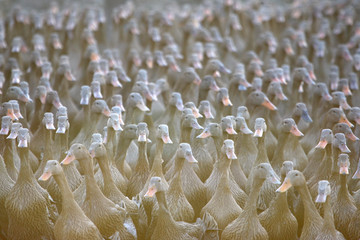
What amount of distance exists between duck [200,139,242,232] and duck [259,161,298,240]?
297mm

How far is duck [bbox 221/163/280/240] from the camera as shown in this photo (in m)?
5.63

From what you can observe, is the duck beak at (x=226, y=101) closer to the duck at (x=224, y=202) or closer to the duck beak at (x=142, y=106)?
the duck beak at (x=142, y=106)

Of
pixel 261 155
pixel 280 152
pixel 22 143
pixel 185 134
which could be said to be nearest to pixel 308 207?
pixel 261 155

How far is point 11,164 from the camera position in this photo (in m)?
6.52

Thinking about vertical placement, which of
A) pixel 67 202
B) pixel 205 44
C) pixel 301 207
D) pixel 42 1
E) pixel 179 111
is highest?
pixel 42 1

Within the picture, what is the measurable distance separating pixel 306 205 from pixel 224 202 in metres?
0.81

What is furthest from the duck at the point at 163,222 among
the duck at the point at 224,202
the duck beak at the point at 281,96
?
the duck beak at the point at 281,96

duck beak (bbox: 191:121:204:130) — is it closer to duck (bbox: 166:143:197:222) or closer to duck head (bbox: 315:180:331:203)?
duck (bbox: 166:143:197:222)

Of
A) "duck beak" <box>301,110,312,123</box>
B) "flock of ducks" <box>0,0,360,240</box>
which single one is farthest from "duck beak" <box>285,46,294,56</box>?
"duck beak" <box>301,110,312,123</box>

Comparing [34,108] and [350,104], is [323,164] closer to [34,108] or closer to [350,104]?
[350,104]

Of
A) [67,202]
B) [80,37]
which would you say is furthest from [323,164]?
[80,37]

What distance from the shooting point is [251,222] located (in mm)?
5656

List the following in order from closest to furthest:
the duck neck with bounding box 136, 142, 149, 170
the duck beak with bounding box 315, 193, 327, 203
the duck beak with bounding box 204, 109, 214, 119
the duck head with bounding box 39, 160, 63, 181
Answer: the duck beak with bounding box 315, 193, 327, 203, the duck head with bounding box 39, 160, 63, 181, the duck neck with bounding box 136, 142, 149, 170, the duck beak with bounding box 204, 109, 214, 119

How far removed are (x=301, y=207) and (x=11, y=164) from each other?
3.15m
